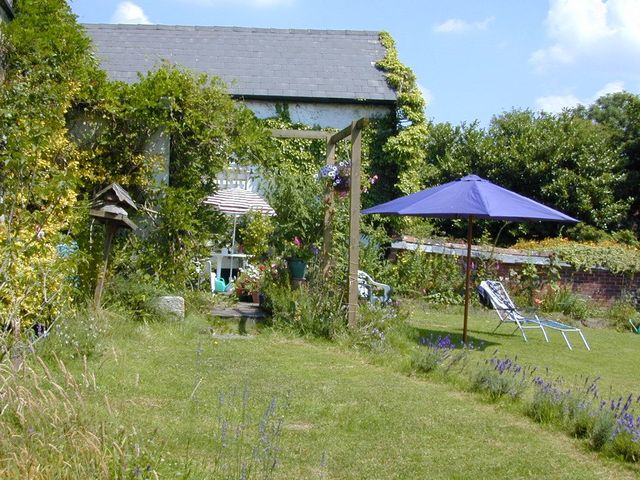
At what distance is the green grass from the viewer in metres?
8.48

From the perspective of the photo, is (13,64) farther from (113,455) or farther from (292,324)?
(113,455)

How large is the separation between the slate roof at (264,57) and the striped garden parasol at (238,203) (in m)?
3.62

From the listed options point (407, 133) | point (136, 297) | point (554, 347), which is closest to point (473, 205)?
point (554, 347)

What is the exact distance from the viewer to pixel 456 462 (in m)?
5.03

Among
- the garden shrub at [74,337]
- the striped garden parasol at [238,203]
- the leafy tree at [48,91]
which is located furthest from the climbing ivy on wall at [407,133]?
the garden shrub at [74,337]

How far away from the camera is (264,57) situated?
18.2 m

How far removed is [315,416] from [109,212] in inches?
161

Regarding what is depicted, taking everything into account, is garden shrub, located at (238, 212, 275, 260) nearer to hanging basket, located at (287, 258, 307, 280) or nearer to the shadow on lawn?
hanging basket, located at (287, 258, 307, 280)

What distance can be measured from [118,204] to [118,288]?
101cm

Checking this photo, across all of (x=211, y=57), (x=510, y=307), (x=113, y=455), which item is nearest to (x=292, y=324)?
(x=510, y=307)

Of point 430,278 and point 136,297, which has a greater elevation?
point 430,278

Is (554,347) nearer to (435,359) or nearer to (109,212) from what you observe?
(435,359)

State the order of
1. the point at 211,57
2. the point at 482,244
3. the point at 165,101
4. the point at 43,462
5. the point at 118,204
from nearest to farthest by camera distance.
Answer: the point at 43,462, the point at 118,204, the point at 165,101, the point at 482,244, the point at 211,57

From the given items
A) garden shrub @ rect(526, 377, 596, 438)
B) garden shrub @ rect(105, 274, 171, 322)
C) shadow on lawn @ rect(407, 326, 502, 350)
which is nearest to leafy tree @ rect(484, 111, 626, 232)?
shadow on lawn @ rect(407, 326, 502, 350)
